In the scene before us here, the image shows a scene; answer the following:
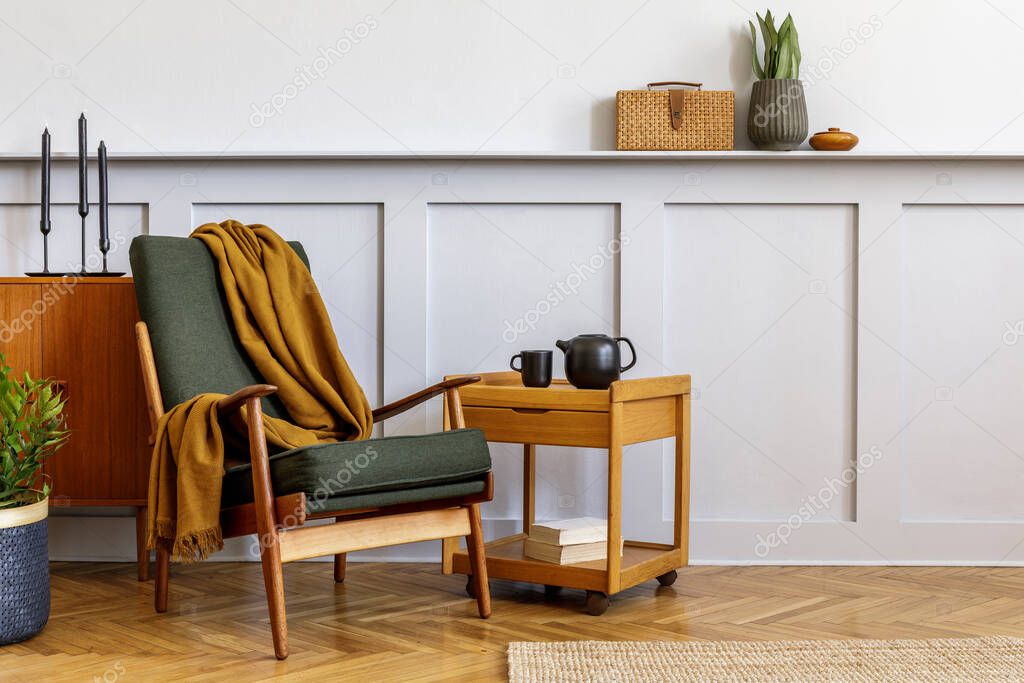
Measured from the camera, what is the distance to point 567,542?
2479 millimetres

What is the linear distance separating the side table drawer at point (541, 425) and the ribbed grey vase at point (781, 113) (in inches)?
42.1

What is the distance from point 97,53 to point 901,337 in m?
2.59

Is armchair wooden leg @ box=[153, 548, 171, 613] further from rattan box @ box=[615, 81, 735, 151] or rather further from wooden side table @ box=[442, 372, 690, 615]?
rattan box @ box=[615, 81, 735, 151]

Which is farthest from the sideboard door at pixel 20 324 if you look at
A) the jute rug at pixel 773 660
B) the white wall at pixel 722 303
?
the jute rug at pixel 773 660

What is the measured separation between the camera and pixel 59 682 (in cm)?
194

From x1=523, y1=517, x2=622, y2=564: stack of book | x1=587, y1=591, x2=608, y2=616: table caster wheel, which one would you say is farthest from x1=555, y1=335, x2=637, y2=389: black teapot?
x1=587, y1=591, x2=608, y2=616: table caster wheel

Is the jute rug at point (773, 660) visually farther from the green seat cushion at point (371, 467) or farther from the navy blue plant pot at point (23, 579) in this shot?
the navy blue plant pot at point (23, 579)

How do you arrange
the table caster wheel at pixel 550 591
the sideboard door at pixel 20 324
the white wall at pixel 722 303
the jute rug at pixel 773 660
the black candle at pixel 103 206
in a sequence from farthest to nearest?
the white wall at pixel 722 303, the black candle at pixel 103 206, the sideboard door at pixel 20 324, the table caster wheel at pixel 550 591, the jute rug at pixel 773 660

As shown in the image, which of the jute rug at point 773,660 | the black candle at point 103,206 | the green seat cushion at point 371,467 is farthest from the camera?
the black candle at point 103,206

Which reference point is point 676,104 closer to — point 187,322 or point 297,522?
point 187,322

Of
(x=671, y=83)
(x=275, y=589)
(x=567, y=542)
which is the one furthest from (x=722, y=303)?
(x=275, y=589)

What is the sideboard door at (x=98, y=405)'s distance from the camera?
272cm

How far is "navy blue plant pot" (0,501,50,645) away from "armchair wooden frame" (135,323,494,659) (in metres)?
0.27

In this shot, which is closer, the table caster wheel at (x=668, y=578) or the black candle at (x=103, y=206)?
the table caster wheel at (x=668, y=578)
